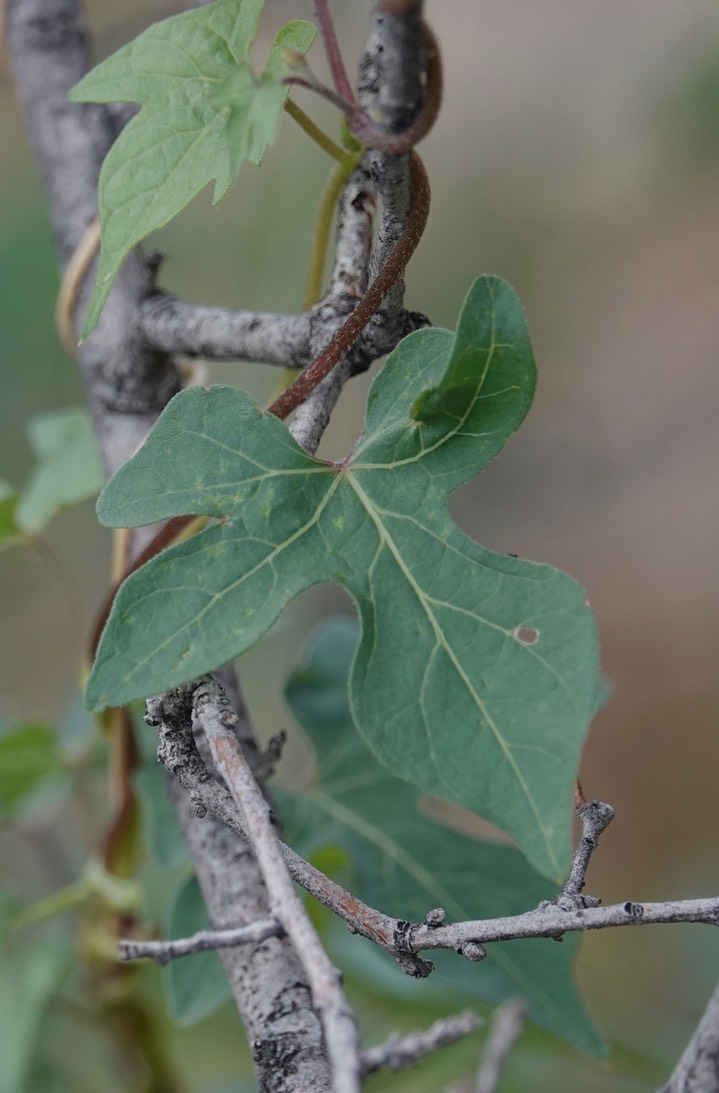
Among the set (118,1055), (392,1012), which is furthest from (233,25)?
(392,1012)

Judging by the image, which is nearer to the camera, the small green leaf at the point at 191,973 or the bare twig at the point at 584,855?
the bare twig at the point at 584,855

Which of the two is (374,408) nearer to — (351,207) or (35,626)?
(351,207)

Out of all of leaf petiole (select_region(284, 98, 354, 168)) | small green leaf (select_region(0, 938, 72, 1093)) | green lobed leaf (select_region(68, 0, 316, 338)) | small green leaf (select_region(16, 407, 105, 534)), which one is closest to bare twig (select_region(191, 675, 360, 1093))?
green lobed leaf (select_region(68, 0, 316, 338))

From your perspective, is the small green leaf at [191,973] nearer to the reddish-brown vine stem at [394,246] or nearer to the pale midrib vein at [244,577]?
the reddish-brown vine stem at [394,246]

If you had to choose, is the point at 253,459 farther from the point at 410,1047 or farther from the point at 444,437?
the point at 410,1047

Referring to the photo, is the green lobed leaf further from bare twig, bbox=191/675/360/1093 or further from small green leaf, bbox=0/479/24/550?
small green leaf, bbox=0/479/24/550

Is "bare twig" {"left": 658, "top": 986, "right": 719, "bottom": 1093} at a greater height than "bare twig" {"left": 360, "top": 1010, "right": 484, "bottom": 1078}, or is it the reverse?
"bare twig" {"left": 360, "top": 1010, "right": 484, "bottom": 1078}

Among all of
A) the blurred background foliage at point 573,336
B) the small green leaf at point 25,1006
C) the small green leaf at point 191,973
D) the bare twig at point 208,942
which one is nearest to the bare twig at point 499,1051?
the bare twig at point 208,942
